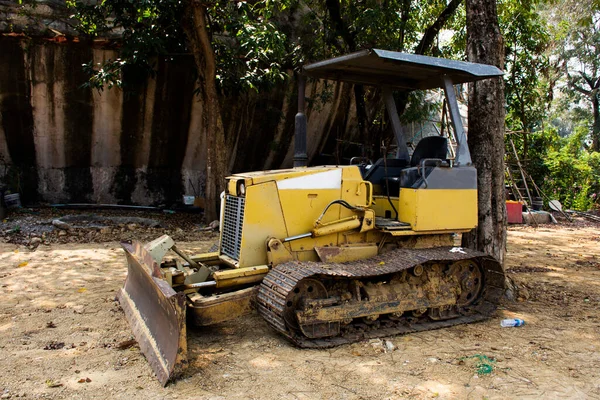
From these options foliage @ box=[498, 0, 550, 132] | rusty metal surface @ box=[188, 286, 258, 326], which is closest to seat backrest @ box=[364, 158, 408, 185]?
rusty metal surface @ box=[188, 286, 258, 326]

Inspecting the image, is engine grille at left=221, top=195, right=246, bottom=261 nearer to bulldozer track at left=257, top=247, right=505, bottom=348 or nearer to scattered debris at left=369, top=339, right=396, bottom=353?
bulldozer track at left=257, top=247, right=505, bottom=348

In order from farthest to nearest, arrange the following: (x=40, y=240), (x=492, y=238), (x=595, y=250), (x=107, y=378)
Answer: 1. (x=595, y=250)
2. (x=40, y=240)
3. (x=492, y=238)
4. (x=107, y=378)

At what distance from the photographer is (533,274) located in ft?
25.0

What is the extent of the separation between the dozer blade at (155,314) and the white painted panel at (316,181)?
1.41 m

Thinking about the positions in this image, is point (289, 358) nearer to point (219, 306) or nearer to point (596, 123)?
point (219, 306)

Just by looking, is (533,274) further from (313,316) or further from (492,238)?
(313,316)

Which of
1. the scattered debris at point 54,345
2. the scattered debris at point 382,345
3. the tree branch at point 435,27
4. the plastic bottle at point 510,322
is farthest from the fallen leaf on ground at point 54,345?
the tree branch at point 435,27

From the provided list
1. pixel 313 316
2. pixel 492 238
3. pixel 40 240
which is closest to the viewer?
pixel 313 316

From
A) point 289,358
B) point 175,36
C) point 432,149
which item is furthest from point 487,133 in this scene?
point 175,36

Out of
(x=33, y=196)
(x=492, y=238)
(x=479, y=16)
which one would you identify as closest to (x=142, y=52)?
(x=33, y=196)

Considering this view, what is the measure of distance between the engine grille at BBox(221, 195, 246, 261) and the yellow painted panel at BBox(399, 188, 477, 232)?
5.46 ft

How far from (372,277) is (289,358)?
120 cm

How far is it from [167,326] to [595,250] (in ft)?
30.1

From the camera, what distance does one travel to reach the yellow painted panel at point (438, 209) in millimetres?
5199
